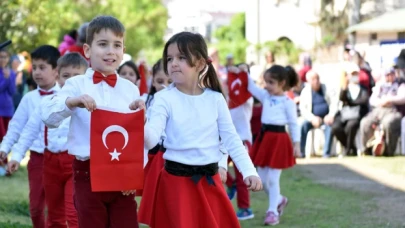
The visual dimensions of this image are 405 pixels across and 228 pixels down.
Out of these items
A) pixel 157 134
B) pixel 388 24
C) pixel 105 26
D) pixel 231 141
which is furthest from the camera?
pixel 388 24

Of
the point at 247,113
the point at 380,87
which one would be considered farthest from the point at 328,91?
the point at 247,113

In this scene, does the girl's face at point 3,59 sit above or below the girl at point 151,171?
above

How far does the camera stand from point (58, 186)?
25.3 feet

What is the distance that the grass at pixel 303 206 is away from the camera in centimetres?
1031

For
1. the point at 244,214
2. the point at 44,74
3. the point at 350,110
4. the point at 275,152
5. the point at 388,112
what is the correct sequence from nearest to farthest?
the point at 44,74, the point at 275,152, the point at 244,214, the point at 388,112, the point at 350,110

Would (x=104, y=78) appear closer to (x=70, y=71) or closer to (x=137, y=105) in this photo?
(x=137, y=105)

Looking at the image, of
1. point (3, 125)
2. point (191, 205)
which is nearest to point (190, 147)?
point (191, 205)

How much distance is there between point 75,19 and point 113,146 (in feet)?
163

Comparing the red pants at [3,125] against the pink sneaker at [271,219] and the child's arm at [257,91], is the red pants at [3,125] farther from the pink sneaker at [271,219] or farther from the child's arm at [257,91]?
the pink sneaker at [271,219]

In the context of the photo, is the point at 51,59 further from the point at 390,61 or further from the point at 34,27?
the point at 34,27

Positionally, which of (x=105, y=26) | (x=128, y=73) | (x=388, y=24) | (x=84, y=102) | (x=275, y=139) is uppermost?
(x=388, y=24)

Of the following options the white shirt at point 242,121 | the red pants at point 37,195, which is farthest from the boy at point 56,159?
the white shirt at point 242,121

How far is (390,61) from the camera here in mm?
21609

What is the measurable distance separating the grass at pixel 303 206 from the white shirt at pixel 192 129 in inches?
116
